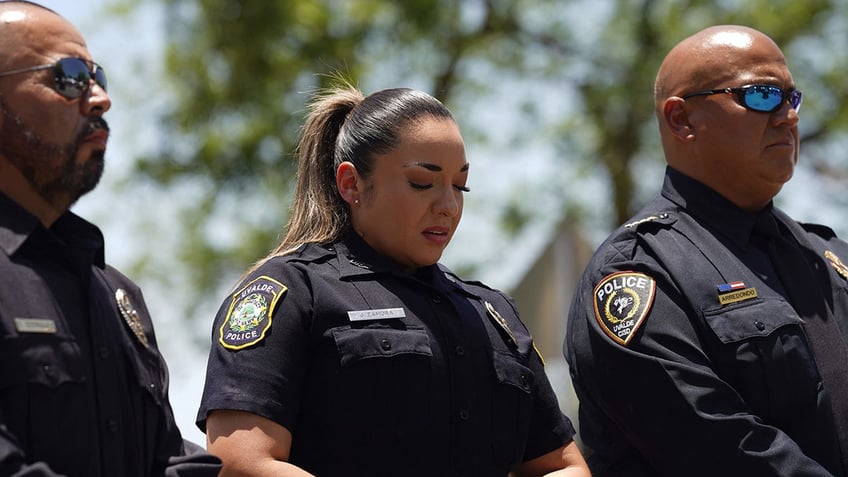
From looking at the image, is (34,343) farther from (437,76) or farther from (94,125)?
(437,76)

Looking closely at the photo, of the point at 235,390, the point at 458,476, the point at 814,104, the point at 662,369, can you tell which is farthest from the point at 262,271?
the point at 814,104

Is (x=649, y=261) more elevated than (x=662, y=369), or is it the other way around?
(x=649, y=261)

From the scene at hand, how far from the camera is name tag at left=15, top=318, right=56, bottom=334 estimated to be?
328 centimetres

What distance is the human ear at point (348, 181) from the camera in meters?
4.39

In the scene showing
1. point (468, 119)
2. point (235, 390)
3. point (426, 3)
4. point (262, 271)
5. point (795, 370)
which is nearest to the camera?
point (235, 390)

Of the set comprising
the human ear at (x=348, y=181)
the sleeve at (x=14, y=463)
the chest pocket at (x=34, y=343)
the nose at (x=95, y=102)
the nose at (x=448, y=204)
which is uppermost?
the nose at (x=95, y=102)

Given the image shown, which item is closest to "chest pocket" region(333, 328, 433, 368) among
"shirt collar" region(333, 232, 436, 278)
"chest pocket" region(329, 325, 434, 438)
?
"chest pocket" region(329, 325, 434, 438)

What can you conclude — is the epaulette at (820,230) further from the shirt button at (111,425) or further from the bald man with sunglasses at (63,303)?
the shirt button at (111,425)

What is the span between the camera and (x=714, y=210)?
4.97m

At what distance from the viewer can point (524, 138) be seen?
16.4 meters

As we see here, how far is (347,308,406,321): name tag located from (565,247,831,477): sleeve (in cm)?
79

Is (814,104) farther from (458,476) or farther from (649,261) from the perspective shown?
(458,476)

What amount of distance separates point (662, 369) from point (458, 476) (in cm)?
80

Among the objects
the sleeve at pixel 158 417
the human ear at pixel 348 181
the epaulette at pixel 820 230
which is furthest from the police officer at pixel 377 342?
the epaulette at pixel 820 230
